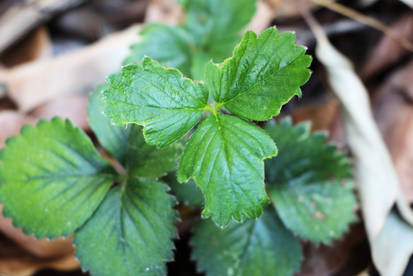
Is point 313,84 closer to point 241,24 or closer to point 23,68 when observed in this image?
point 241,24

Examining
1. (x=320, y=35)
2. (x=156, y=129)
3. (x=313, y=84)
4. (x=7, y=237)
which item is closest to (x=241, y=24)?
(x=320, y=35)

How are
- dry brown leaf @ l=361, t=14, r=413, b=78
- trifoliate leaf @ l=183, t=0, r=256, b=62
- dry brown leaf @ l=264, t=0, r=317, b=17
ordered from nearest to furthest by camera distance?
trifoliate leaf @ l=183, t=0, r=256, b=62 < dry brown leaf @ l=361, t=14, r=413, b=78 < dry brown leaf @ l=264, t=0, r=317, b=17

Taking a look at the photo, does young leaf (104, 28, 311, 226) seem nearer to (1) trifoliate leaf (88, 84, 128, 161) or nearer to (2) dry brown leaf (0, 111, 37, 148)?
(1) trifoliate leaf (88, 84, 128, 161)

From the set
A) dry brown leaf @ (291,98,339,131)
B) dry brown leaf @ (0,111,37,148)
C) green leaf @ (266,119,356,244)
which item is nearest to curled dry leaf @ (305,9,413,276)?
green leaf @ (266,119,356,244)

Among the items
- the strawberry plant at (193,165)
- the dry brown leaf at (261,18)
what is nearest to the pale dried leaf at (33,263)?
the strawberry plant at (193,165)

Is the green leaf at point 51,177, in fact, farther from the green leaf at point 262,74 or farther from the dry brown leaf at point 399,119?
the dry brown leaf at point 399,119

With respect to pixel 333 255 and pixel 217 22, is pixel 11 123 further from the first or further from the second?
pixel 333 255
